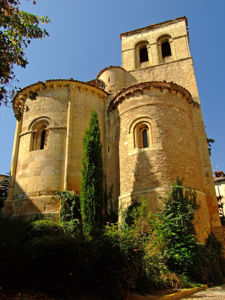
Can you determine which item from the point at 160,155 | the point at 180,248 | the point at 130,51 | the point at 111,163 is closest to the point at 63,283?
the point at 180,248

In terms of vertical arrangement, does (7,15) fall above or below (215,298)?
above

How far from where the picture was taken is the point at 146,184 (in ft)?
41.2

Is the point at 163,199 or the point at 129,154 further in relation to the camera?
the point at 129,154

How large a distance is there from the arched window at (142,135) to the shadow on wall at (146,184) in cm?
53

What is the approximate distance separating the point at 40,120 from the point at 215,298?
43.1 ft

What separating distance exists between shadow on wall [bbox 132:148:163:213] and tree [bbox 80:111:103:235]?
1933 millimetres

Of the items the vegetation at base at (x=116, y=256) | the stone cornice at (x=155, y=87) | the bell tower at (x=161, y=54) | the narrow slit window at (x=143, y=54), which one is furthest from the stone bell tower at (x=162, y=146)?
the narrow slit window at (x=143, y=54)

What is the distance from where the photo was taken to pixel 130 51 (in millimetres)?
22125

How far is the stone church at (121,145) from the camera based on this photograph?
12891mm

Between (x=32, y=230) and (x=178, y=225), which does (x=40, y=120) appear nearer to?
(x=32, y=230)

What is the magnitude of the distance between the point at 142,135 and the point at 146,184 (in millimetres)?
3034

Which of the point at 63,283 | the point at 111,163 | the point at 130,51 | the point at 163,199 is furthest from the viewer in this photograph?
the point at 130,51

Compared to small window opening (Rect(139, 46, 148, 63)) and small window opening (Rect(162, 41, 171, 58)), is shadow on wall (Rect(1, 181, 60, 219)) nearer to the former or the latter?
small window opening (Rect(139, 46, 148, 63))

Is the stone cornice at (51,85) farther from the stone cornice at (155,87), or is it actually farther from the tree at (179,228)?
the tree at (179,228)
